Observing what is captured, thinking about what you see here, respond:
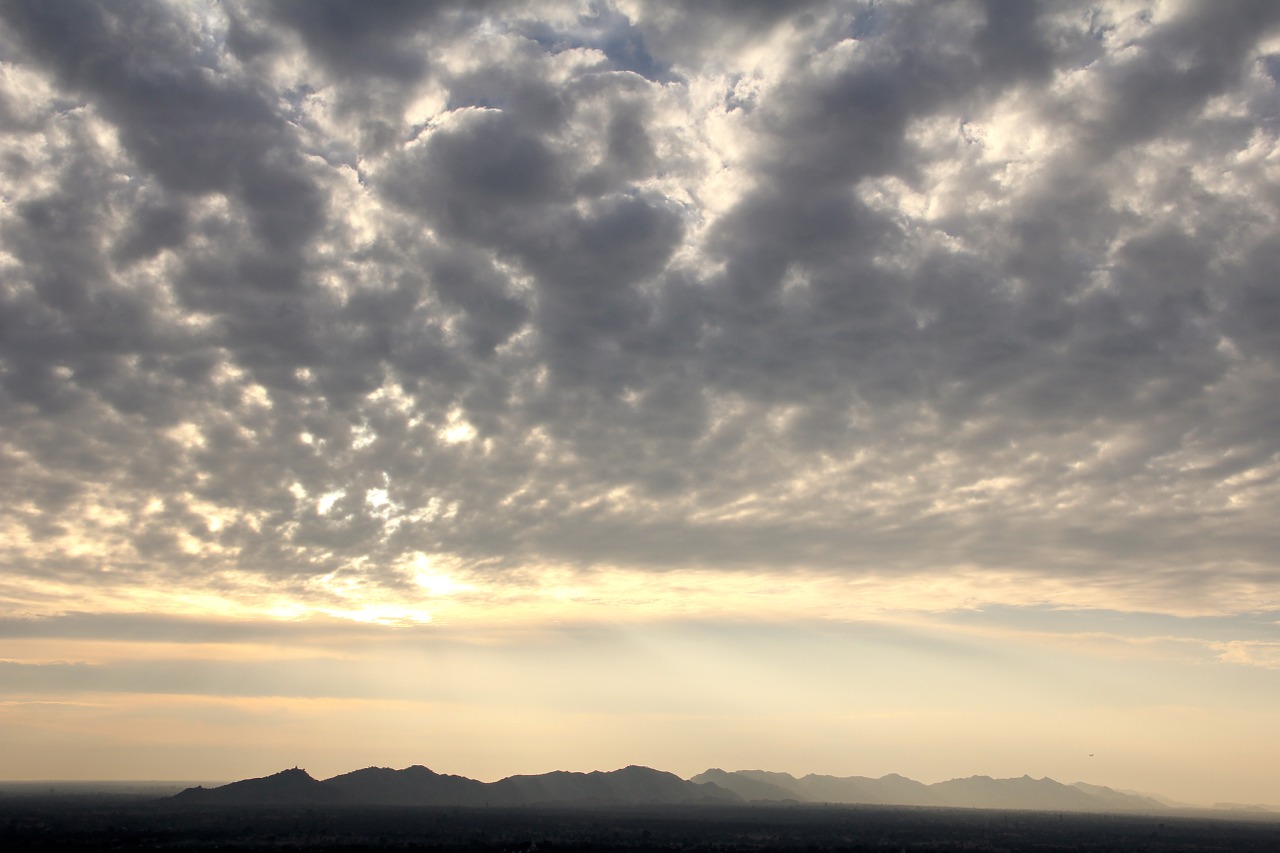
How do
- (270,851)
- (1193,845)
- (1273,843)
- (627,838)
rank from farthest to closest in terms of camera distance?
(1273,843), (1193,845), (627,838), (270,851)

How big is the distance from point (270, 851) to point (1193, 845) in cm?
12474

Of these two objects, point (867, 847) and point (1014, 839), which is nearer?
point (867, 847)

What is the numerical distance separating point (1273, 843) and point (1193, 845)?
20117mm

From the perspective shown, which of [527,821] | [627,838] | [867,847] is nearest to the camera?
[867,847]

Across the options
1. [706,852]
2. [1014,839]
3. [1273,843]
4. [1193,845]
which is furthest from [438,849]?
[1273,843]

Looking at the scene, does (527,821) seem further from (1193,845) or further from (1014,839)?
(1193,845)

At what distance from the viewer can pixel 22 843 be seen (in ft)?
310

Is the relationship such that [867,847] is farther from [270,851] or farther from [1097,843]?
[270,851]

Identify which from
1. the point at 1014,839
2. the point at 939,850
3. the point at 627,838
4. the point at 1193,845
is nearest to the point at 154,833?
the point at 627,838

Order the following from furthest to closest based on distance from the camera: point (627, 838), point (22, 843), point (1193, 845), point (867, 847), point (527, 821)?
1. point (527, 821)
2. point (1193, 845)
3. point (627, 838)
4. point (867, 847)
5. point (22, 843)

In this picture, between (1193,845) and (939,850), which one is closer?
(939,850)

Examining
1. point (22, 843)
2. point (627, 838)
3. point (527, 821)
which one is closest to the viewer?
point (22, 843)

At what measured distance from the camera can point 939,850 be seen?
351 feet

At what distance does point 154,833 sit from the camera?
10944cm
